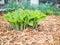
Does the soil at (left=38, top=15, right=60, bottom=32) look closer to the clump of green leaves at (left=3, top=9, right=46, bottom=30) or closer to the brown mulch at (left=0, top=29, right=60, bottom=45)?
the clump of green leaves at (left=3, top=9, right=46, bottom=30)

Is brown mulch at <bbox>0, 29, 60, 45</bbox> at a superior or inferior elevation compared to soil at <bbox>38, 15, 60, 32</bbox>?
superior

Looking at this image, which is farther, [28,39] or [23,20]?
[23,20]

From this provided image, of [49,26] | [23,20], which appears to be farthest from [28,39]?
[49,26]

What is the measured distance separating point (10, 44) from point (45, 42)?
0.54 m

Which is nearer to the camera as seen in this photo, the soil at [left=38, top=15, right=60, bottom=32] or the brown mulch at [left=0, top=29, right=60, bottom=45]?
the brown mulch at [left=0, top=29, right=60, bottom=45]

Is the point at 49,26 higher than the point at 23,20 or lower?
lower

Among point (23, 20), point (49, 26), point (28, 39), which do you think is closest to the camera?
point (28, 39)

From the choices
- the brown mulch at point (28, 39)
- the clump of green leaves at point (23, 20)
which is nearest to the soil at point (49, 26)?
the clump of green leaves at point (23, 20)

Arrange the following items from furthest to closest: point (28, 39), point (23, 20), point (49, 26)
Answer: point (49, 26) → point (23, 20) → point (28, 39)

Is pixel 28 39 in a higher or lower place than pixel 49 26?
higher

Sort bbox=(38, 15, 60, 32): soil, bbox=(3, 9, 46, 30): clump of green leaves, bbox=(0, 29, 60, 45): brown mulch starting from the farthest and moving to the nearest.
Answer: bbox=(38, 15, 60, 32): soil, bbox=(3, 9, 46, 30): clump of green leaves, bbox=(0, 29, 60, 45): brown mulch

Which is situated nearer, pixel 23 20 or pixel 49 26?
pixel 23 20

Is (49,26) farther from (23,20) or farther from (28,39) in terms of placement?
(28,39)

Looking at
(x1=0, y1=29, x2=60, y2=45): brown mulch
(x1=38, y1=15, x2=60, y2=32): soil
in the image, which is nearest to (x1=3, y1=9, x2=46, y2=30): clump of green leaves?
(x1=38, y1=15, x2=60, y2=32): soil
